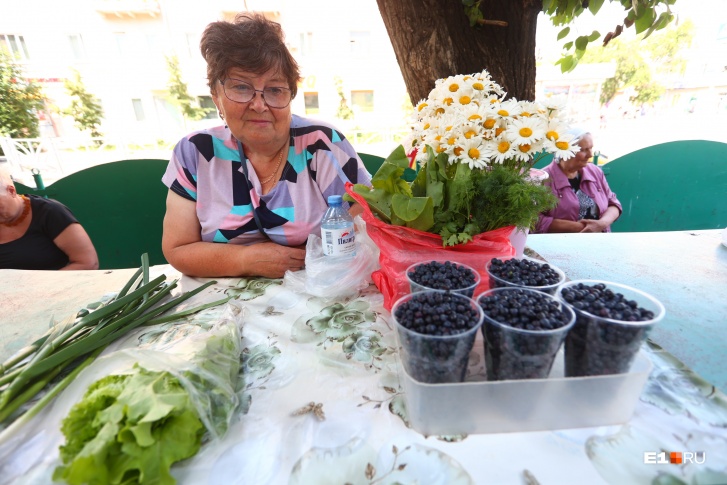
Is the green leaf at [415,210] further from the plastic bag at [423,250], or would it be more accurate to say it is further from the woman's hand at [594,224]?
the woman's hand at [594,224]

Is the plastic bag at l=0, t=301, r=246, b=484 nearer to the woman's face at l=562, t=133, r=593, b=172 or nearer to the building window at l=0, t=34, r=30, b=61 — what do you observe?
the woman's face at l=562, t=133, r=593, b=172

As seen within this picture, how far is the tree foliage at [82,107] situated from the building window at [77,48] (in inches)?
31.9

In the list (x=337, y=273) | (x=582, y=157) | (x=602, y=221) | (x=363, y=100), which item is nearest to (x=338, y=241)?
(x=337, y=273)

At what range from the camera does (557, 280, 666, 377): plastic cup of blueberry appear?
56 centimetres

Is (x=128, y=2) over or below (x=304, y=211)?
over

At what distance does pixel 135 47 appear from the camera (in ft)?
41.4

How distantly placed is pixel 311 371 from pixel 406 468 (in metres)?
0.30

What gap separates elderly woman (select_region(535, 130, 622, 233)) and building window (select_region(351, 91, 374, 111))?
483 inches

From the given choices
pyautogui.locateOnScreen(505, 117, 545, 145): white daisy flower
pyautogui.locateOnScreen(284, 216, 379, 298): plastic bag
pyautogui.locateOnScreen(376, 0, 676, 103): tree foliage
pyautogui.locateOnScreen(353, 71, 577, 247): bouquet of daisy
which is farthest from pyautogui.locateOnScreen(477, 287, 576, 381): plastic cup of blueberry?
pyautogui.locateOnScreen(376, 0, 676, 103): tree foliage

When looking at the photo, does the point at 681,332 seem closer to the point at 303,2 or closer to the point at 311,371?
the point at 311,371

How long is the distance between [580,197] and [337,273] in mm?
2069

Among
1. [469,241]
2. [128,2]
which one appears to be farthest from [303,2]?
[469,241]

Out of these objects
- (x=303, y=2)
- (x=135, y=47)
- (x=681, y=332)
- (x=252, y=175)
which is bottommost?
(x=681, y=332)

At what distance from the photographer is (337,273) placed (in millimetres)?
1080
